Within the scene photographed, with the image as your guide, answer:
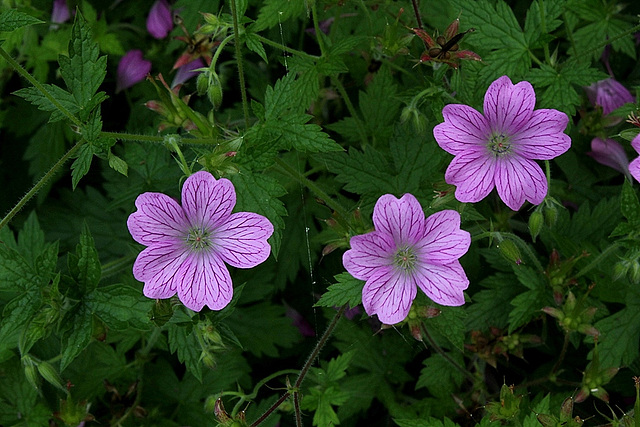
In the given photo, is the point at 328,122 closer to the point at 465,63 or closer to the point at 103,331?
the point at 465,63

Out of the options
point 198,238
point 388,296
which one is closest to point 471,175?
point 388,296

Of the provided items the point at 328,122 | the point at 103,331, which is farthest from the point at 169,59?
the point at 103,331

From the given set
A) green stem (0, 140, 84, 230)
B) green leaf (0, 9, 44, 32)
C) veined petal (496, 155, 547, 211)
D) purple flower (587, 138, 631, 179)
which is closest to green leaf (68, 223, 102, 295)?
green stem (0, 140, 84, 230)

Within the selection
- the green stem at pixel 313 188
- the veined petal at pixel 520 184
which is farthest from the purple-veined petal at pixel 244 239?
the veined petal at pixel 520 184

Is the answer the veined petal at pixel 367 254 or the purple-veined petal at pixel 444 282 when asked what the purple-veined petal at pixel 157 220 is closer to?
the veined petal at pixel 367 254

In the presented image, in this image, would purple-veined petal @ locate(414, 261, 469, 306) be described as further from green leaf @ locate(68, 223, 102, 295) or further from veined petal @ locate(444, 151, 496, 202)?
green leaf @ locate(68, 223, 102, 295)

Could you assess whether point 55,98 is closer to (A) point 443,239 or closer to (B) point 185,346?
(B) point 185,346
